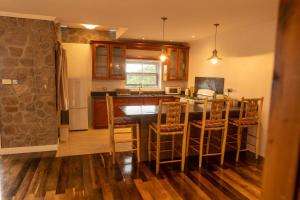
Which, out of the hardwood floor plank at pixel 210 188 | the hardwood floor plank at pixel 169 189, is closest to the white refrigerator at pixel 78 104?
→ the hardwood floor plank at pixel 169 189

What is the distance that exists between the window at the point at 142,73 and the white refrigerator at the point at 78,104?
1476 millimetres

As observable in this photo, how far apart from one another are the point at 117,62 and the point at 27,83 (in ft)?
8.37

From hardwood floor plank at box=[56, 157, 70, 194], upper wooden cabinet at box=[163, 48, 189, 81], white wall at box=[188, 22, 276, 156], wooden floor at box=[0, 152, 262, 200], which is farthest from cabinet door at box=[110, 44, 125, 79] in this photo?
hardwood floor plank at box=[56, 157, 70, 194]

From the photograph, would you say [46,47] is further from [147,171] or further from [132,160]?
[147,171]

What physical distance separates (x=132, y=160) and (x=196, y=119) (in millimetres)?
1326

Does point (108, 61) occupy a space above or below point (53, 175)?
above

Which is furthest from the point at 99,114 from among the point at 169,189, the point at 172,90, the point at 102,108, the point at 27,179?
the point at 169,189

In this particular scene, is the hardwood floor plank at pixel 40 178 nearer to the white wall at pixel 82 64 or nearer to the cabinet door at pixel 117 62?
the white wall at pixel 82 64

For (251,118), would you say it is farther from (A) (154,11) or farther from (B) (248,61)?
(A) (154,11)

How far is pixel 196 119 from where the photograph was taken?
3.79 m

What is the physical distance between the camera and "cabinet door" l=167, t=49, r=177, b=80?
639 cm

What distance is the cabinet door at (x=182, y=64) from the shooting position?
21.3 feet

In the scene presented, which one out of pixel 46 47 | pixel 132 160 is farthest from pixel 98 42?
pixel 132 160

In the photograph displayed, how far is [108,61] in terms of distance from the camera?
5.81 metres
